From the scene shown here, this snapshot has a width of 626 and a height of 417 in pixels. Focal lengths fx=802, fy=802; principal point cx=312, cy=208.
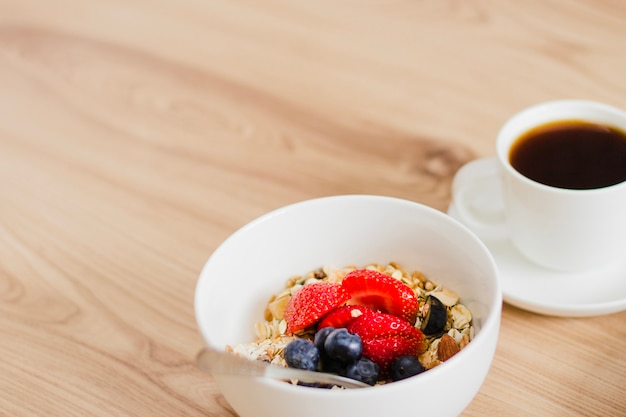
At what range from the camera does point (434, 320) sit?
79cm

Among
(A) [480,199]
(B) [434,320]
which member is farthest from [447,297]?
(A) [480,199]

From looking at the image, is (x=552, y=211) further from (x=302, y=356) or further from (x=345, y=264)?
(x=302, y=356)

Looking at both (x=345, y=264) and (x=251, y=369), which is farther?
(x=345, y=264)

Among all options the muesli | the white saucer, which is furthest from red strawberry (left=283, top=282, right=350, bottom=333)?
the white saucer

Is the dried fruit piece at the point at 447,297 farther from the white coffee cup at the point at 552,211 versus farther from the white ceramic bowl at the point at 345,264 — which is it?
the white coffee cup at the point at 552,211

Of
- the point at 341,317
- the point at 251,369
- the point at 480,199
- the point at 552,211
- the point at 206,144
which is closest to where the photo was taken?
the point at 251,369

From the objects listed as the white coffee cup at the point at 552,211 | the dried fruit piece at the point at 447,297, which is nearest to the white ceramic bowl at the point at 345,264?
the dried fruit piece at the point at 447,297

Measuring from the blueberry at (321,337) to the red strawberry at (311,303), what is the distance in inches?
1.1

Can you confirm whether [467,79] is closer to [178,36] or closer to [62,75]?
[178,36]

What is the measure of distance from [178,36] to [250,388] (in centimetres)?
99

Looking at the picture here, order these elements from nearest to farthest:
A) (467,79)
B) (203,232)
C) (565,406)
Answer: (565,406)
(203,232)
(467,79)

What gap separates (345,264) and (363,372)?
21 centimetres

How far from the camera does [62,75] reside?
145 centimetres

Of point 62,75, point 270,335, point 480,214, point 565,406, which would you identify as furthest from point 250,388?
point 62,75
